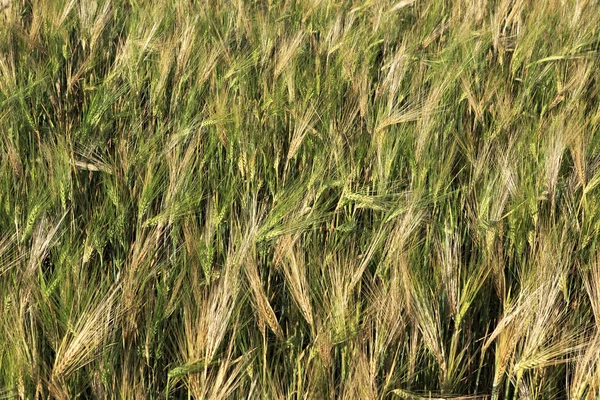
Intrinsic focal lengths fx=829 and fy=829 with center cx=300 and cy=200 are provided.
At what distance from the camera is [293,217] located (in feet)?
3.61

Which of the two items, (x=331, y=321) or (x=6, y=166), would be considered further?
(x=6, y=166)

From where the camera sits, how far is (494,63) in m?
1.74

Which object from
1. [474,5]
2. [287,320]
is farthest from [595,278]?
[474,5]

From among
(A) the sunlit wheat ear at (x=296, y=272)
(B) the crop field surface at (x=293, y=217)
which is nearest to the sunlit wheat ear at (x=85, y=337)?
(B) the crop field surface at (x=293, y=217)

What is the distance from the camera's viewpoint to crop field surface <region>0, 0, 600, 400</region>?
3.28 ft

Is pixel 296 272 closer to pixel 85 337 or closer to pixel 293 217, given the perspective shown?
pixel 293 217

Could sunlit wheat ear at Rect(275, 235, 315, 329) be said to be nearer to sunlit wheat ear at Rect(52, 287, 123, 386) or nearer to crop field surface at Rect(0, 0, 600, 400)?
crop field surface at Rect(0, 0, 600, 400)

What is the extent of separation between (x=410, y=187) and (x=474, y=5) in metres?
0.91

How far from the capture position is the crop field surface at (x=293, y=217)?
3.28 ft

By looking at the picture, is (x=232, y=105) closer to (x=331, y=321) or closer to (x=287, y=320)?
(x=287, y=320)

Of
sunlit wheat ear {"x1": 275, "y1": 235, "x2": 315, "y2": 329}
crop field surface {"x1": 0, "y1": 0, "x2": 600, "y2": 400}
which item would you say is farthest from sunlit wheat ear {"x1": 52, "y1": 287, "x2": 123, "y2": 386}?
sunlit wheat ear {"x1": 275, "y1": 235, "x2": 315, "y2": 329}

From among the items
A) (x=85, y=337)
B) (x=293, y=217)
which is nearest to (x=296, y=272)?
(x=293, y=217)

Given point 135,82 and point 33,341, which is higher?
point 135,82

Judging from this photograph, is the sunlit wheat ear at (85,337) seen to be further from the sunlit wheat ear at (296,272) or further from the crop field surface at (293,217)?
the sunlit wheat ear at (296,272)
